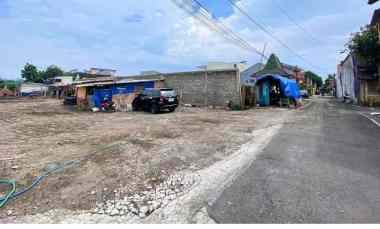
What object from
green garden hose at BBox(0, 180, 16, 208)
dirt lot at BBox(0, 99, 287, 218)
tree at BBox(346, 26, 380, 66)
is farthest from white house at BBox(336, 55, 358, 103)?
green garden hose at BBox(0, 180, 16, 208)

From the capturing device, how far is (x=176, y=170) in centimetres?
469

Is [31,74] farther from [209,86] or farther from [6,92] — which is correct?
[209,86]

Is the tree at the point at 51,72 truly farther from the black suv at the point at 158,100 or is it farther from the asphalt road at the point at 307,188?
the asphalt road at the point at 307,188

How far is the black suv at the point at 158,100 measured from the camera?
15.6m

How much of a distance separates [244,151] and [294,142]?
5.90 feet

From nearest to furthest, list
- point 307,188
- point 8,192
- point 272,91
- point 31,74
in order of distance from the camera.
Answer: point 307,188
point 8,192
point 272,91
point 31,74

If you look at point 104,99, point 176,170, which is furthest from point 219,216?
point 104,99

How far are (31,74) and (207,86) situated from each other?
67.4m

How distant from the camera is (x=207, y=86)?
766 inches

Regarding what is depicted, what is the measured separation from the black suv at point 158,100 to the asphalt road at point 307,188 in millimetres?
10240

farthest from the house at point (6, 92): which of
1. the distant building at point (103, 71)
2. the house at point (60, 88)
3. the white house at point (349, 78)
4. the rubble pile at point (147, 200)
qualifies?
the white house at point (349, 78)

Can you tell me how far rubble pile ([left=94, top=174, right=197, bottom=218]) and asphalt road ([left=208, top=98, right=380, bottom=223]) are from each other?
2.35ft

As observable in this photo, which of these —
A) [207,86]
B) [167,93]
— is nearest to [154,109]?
[167,93]

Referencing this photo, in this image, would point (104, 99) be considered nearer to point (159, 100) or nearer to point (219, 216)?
point (159, 100)
